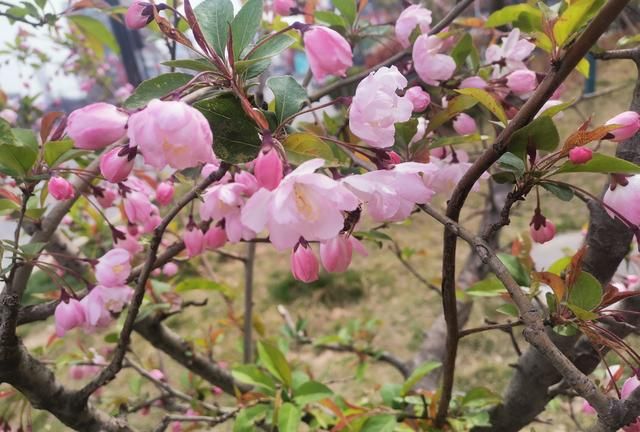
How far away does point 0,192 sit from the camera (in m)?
0.65

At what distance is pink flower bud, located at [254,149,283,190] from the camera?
1.08ft

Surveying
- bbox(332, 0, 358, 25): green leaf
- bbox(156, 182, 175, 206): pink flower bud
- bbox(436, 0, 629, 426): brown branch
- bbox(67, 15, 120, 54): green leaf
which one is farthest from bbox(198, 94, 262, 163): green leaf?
bbox(67, 15, 120, 54): green leaf

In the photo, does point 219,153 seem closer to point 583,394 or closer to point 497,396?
point 583,394

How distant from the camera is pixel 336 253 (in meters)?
0.45

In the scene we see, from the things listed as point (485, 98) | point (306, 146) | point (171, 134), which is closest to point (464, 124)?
point (485, 98)

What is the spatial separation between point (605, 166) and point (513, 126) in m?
0.07

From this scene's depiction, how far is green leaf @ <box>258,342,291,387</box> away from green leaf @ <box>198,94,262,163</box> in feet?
1.68

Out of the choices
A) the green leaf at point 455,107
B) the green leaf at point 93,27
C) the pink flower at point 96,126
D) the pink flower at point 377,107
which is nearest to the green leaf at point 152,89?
the pink flower at point 96,126

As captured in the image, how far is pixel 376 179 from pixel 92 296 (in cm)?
41

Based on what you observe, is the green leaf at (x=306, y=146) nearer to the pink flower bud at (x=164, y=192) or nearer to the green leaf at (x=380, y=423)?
the pink flower bud at (x=164, y=192)

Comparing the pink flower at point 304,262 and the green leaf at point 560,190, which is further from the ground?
the green leaf at point 560,190

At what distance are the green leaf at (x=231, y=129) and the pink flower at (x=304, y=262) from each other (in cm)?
8

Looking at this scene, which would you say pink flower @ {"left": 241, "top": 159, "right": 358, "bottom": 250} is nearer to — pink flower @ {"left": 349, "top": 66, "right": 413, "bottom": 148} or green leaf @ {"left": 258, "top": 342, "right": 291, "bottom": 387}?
pink flower @ {"left": 349, "top": 66, "right": 413, "bottom": 148}

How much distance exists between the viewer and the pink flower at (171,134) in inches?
12.9
